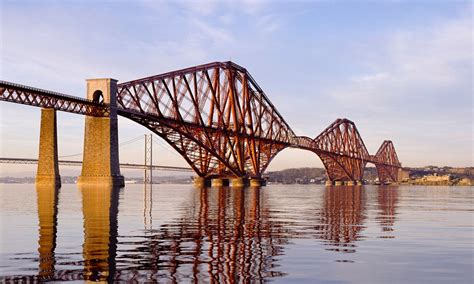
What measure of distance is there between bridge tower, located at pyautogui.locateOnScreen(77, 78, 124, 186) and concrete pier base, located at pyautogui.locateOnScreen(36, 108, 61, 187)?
7.01 metres

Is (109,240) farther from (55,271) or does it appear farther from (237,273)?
(237,273)

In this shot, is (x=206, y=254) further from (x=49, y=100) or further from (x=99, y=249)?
(x=49, y=100)

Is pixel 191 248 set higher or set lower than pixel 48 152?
lower

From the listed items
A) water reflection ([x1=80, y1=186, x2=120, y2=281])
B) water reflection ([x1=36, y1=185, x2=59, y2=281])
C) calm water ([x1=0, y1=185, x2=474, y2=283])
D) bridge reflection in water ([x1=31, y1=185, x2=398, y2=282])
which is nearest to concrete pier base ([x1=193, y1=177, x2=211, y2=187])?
water reflection ([x1=36, y1=185, x2=59, y2=281])

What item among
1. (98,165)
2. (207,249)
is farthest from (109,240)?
(98,165)

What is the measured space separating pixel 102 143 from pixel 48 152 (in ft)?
Result: 36.1

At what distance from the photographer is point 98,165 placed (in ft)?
279

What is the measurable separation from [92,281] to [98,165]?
7543 cm

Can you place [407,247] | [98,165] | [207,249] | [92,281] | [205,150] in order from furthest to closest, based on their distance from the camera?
1. [205,150]
2. [98,165]
3. [407,247]
4. [207,249]
5. [92,281]

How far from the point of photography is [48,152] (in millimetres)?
76375

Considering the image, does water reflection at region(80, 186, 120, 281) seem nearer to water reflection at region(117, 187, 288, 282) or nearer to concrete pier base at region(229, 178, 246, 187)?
water reflection at region(117, 187, 288, 282)

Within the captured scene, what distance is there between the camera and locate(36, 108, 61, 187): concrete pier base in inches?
3009

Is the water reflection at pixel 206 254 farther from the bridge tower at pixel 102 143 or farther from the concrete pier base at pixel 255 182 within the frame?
the concrete pier base at pixel 255 182

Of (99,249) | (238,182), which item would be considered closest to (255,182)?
(238,182)
